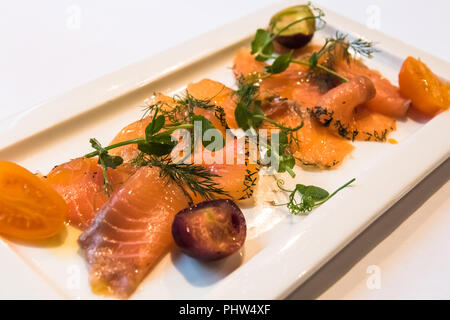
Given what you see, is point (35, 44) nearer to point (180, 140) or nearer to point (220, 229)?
point (180, 140)

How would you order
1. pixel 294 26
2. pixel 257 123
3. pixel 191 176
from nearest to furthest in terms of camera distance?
pixel 191 176 → pixel 257 123 → pixel 294 26

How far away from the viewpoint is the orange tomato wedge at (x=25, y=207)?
1.92m

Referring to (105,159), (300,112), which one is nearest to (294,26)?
(300,112)

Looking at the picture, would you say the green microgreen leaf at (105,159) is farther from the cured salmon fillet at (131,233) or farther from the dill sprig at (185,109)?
the dill sprig at (185,109)

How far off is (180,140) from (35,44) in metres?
1.97

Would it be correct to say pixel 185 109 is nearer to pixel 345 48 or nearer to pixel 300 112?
pixel 300 112

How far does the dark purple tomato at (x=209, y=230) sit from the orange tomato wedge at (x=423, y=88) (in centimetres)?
161

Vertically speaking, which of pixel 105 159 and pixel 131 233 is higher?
pixel 105 159

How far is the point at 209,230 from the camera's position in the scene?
1877mm

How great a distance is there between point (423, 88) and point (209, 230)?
71.4 inches

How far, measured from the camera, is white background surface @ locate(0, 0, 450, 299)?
6.75 feet

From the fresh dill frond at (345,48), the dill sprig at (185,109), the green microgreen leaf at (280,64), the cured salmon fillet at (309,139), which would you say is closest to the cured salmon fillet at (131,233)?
the dill sprig at (185,109)
